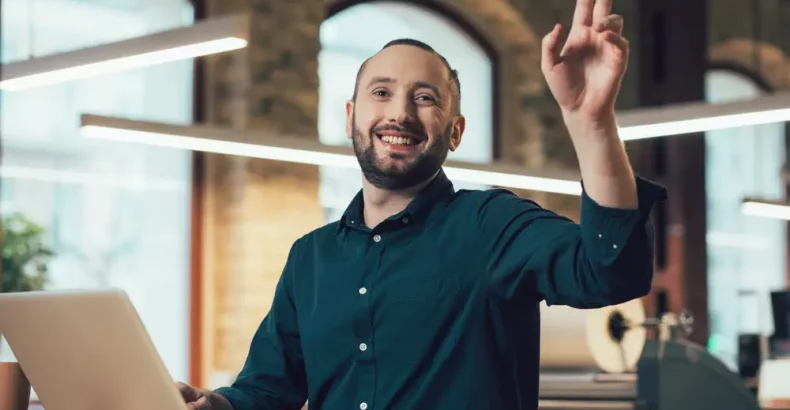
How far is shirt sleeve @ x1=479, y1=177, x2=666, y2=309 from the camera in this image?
4.23ft

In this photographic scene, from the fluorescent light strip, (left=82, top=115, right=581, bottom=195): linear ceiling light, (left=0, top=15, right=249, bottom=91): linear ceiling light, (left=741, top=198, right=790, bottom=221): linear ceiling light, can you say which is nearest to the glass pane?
the fluorescent light strip

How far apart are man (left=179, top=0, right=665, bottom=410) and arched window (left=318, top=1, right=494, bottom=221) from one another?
158 inches

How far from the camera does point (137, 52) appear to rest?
10.8ft

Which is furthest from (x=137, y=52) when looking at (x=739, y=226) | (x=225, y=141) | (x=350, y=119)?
(x=739, y=226)

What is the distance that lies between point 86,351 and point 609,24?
2.92ft

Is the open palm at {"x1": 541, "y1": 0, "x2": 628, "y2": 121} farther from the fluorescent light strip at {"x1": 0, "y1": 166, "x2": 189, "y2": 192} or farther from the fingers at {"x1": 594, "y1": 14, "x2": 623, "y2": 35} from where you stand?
the fluorescent light strip at {"x1": 0, "y1": 166, "x2": 189, "y2": 192}

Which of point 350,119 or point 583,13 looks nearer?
point 583,13

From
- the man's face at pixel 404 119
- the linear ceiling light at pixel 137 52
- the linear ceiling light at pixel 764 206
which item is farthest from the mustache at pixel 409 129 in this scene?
the linear ceiling light at pixel 764 206

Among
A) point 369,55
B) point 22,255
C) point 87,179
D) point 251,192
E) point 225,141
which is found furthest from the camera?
point 369,55

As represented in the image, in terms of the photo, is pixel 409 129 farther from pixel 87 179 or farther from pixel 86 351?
pixel 87 179

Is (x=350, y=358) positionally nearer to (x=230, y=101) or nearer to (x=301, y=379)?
(x=301, y=379)

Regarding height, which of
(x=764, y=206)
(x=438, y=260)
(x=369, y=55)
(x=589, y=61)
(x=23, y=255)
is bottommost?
(x=23, y=255)

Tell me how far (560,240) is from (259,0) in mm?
4721

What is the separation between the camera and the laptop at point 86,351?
156 cm
